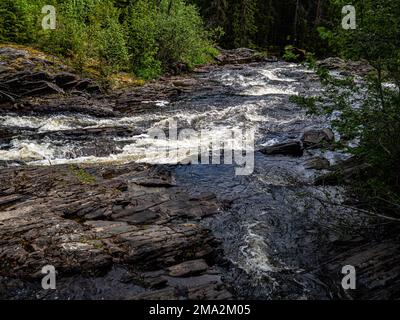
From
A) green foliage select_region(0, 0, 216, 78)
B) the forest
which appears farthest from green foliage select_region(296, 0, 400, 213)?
green foliage select_region(0, 0, 216, 78)

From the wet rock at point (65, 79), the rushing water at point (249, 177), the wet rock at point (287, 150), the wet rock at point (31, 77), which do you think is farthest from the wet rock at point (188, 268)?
the wet rock at point (65, 79)

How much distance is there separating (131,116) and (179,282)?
43.2 ft

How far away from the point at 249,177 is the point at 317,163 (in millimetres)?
2662

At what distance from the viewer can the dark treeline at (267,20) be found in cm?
5309

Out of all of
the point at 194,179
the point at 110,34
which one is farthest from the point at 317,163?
the point at 110,34

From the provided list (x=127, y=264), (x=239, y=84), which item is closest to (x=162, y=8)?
(x=239, y=84)

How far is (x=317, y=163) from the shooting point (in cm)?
1387

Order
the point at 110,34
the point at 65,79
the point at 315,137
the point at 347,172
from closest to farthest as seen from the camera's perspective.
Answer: the point at 347,172 < the point at 315,137 < the point at 65,79 < the point at 110,34

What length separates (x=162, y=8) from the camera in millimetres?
35594

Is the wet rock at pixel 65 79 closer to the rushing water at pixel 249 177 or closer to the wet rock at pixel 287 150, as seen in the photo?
the rushing water at pixel 249 177

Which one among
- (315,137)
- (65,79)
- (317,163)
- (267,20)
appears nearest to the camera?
(317,163)

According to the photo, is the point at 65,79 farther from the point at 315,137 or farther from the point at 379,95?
the point at 379,95

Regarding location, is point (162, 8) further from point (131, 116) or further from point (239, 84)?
point (131, 116)

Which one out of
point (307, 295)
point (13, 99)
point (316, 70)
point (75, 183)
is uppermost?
point (316, 70)
